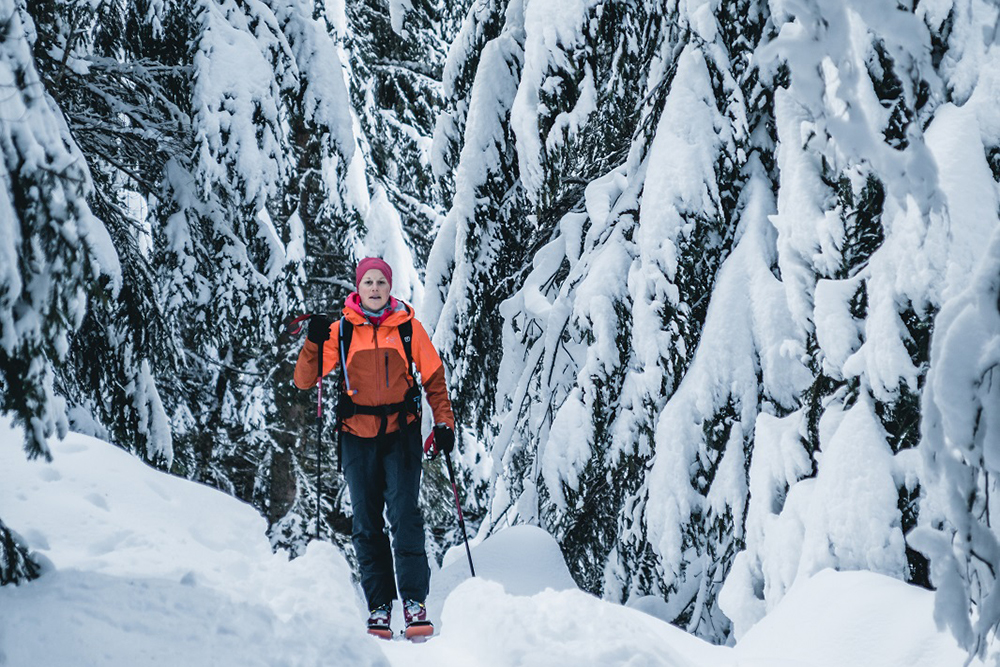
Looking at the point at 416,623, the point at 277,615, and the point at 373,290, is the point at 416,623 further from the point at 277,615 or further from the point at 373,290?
the point at 373,290

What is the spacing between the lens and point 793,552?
3.14 meters

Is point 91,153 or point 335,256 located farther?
point 335,256

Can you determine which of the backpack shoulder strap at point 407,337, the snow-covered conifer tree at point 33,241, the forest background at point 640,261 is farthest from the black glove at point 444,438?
the snow-covered conifer tree at point 33,241

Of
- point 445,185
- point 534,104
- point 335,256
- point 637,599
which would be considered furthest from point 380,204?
point 637,599

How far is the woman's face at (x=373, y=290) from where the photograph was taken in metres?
4.37

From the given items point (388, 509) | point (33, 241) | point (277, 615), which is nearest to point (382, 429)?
point (388, 509)

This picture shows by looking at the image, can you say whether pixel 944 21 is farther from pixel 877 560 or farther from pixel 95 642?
pixel 95 642

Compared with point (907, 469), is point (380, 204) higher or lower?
higher

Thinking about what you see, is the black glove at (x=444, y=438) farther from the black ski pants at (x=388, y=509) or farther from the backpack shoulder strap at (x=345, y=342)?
the backpack shoulder strap at (x=345, y=342)

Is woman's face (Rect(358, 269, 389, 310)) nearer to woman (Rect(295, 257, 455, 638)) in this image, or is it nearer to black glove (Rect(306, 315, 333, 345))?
woman (Rect(295, 257, 455, 638))

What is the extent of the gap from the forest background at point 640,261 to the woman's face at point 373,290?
101cm

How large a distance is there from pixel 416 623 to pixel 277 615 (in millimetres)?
1121

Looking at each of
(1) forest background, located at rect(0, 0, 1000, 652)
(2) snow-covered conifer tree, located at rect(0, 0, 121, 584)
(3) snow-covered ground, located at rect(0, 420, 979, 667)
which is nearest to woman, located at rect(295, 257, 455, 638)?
(3) snow-covered ground, located at rect(0, 420, 979, 667)

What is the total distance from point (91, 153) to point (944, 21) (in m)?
5.21
